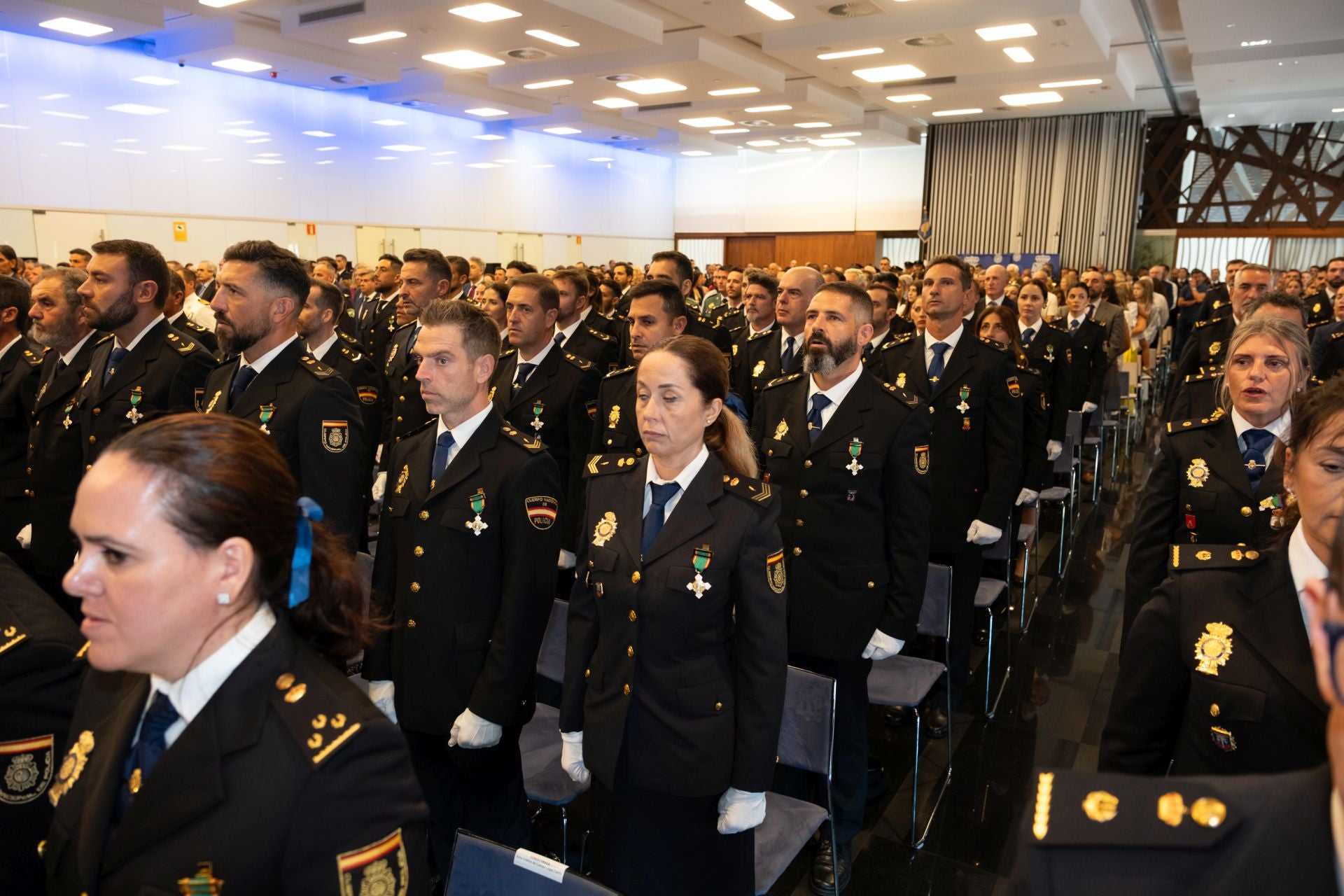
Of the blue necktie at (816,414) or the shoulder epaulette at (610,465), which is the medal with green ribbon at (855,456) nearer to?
the blue necktie at (816,414)

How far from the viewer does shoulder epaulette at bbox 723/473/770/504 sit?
2205 millimetres

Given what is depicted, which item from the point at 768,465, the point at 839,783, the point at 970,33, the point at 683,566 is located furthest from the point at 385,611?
the point at 970,33

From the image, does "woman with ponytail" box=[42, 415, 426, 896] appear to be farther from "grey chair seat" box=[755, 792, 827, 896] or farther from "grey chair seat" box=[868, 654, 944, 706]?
"grey chair seat" box=[868, 654, 944, 706]

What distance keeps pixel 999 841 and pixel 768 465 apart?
5.40ft

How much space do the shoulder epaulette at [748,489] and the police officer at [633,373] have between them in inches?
65.7

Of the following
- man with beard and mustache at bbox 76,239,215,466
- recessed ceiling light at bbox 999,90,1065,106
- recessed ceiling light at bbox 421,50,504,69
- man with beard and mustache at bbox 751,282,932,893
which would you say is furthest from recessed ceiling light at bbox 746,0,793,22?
man with beard and mustache at bbox 76,239,215,466

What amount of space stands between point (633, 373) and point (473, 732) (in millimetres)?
2027

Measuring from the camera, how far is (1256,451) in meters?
2.74

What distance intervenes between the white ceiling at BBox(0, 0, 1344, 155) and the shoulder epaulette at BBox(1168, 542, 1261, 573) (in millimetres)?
9255

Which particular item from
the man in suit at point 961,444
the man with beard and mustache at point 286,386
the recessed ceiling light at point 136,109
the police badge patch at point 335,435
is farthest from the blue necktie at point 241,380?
the recessed ceiling light at point 136,109

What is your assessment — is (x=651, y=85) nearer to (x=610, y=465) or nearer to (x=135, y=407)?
(x=135, y=407)

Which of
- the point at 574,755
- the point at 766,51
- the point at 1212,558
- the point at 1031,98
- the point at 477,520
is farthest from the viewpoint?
the point at 1031,98

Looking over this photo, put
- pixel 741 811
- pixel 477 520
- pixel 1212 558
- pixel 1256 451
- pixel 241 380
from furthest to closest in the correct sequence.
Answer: pixel 241 380, pixel 1256 451, pixel 477 520, pixel 741 811, pixel 1212 558

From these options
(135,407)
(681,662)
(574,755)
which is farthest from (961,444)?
(135,407)
